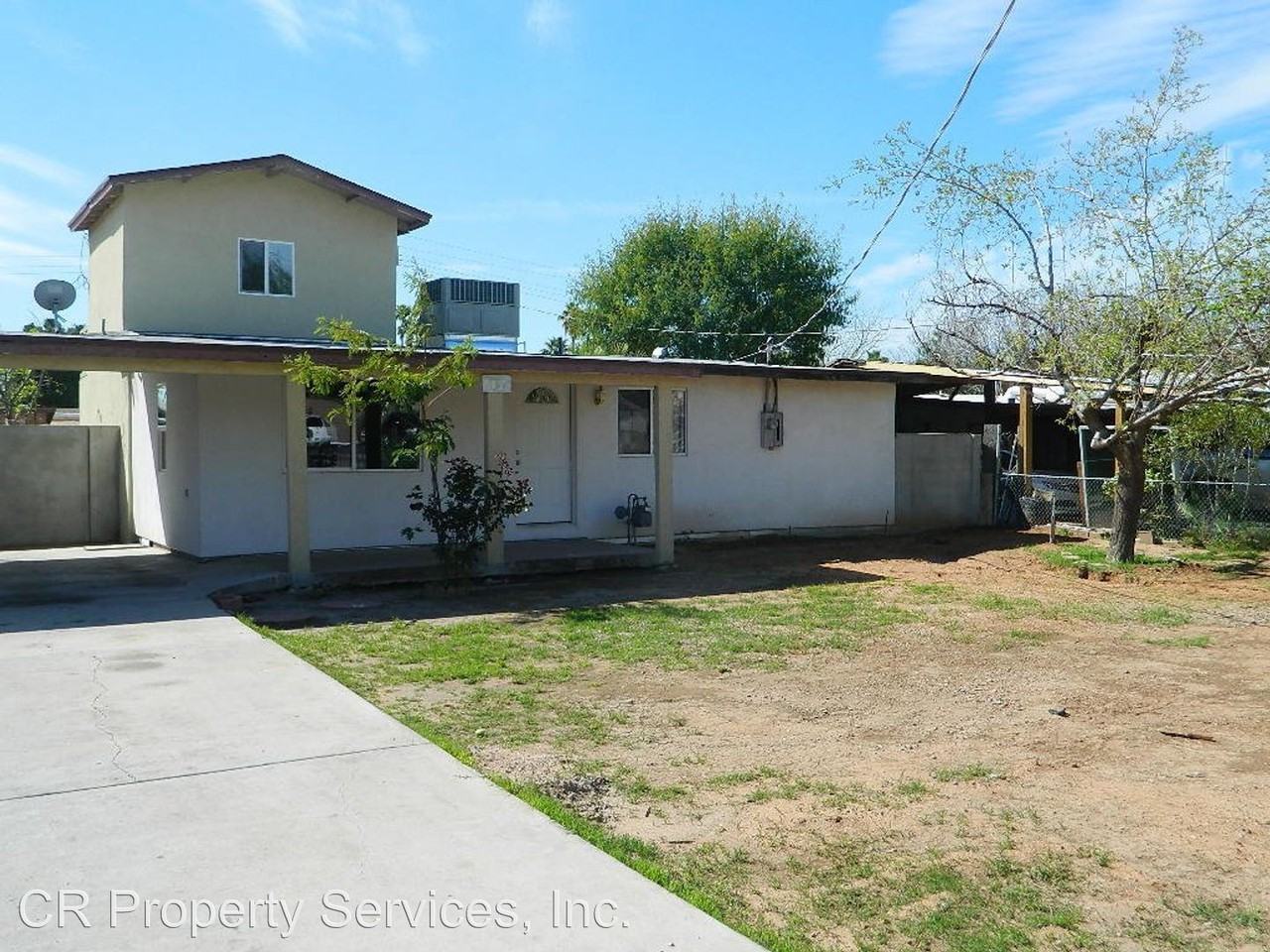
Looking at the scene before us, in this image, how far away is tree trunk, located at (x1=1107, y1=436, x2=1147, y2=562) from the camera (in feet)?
47.3

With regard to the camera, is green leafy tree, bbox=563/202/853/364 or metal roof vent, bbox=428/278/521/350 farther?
green leafy tree, bbox=563/202/853/364

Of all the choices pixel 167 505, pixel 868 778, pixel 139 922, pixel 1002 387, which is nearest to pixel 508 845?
pixel 139 922

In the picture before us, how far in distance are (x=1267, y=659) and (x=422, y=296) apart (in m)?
9.36

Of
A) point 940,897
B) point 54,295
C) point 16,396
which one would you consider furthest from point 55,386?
point 940,897

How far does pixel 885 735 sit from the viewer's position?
6.73 m

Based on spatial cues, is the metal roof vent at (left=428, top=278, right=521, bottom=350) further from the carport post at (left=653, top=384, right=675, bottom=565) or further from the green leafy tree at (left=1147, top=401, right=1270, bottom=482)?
the green leafy tree at (left=1147, top=401, right=1270, bottom=482)

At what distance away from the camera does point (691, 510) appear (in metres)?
17.3

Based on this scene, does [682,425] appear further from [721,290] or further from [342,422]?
[721,290]

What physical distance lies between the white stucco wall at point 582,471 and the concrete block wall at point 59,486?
1137 mm

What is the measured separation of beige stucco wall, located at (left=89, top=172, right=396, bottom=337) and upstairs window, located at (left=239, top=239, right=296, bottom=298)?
0.09 m

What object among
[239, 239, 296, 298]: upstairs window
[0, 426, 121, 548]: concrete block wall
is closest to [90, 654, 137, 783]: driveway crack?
[239, 239, 296, 298]: upstairs window

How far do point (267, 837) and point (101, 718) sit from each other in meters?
2.48

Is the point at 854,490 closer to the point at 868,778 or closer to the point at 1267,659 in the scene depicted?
the point at 1267,659

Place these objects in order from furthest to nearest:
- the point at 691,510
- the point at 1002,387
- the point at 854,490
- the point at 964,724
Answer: the point at 1002,387
the point at 854,490
the point at 691,510
the point at 964,724
